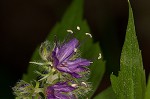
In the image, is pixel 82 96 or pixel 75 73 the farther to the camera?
pixel 82 96

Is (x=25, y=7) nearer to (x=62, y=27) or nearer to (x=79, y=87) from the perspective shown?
(x=62, y=27)

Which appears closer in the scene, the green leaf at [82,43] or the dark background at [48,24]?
the green leaf at [82,43]

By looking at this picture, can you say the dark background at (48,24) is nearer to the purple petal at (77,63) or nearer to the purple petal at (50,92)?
the purple petal at (77,63)

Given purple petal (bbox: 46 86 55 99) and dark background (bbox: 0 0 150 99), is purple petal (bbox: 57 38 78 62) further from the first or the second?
dark background (bbox: 0 0 150 99)

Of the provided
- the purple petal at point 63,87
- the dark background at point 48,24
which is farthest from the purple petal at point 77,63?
the dark background at point 48,24

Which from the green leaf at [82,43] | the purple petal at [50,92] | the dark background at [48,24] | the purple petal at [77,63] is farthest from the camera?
the dark background at [48,24]

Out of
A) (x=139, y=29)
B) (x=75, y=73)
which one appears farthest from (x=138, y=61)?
(x=139, y=29)
